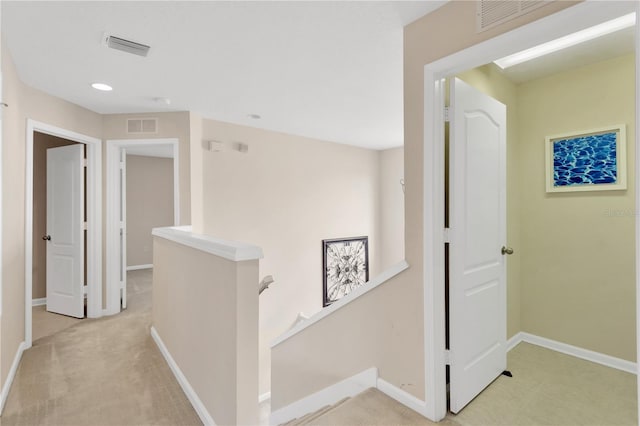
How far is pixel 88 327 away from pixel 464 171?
4.08 meters

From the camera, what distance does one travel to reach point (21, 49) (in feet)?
7.60

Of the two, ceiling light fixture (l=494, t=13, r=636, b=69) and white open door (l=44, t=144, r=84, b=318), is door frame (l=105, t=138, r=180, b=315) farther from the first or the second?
ceiling light fixture (l=494, t=13, r=636, b=69)

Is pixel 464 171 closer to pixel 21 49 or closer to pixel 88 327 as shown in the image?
pixel 21 49

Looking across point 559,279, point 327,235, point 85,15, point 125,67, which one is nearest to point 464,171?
point 559,279

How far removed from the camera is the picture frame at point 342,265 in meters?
5.70

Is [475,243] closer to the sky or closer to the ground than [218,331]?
closer to the sky

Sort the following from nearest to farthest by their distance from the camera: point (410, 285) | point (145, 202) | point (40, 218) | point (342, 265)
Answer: point (410, 285) → point (40, 218) → point (342, 265) → point (145, 202)

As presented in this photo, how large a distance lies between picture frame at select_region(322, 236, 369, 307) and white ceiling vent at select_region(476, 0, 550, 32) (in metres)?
4.40

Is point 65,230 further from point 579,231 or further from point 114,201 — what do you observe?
point 579,231

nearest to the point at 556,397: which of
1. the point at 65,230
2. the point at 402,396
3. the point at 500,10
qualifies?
the point at 402,396

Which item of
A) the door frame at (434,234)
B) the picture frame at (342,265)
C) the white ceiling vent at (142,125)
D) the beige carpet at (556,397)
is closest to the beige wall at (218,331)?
the door frame at (434,234)

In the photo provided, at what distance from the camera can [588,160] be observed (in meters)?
2.40

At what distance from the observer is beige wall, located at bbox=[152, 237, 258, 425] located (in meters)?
1.75

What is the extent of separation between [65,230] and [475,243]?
4.49m
